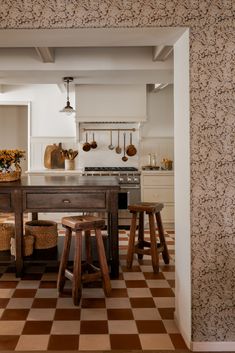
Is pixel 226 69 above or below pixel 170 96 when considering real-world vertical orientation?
below

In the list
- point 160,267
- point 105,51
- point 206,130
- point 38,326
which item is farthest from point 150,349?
point 105,51

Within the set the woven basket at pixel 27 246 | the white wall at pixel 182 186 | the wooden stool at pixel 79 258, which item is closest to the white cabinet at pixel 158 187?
the woven basket at pixel 27 246

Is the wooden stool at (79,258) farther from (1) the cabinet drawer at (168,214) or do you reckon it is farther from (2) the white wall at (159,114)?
(2) the white wall at (159,114)

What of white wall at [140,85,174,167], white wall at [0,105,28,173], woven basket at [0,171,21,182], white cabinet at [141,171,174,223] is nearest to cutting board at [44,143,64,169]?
white wall at [0,105,28,173]

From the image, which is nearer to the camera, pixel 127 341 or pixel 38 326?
pixel 127 341

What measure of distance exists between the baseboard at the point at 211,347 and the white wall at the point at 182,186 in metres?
0.06

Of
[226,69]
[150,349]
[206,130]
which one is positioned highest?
[226,69]

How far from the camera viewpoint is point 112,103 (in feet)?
23.1

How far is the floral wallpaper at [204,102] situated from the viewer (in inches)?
102

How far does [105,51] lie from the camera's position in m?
5.05

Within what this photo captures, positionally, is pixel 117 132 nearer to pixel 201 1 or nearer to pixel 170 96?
pixel 170 96

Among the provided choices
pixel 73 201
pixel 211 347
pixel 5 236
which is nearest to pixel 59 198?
pixel 73 201

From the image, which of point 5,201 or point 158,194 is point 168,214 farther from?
point 5,201

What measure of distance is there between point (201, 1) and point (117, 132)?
16.2 ft
